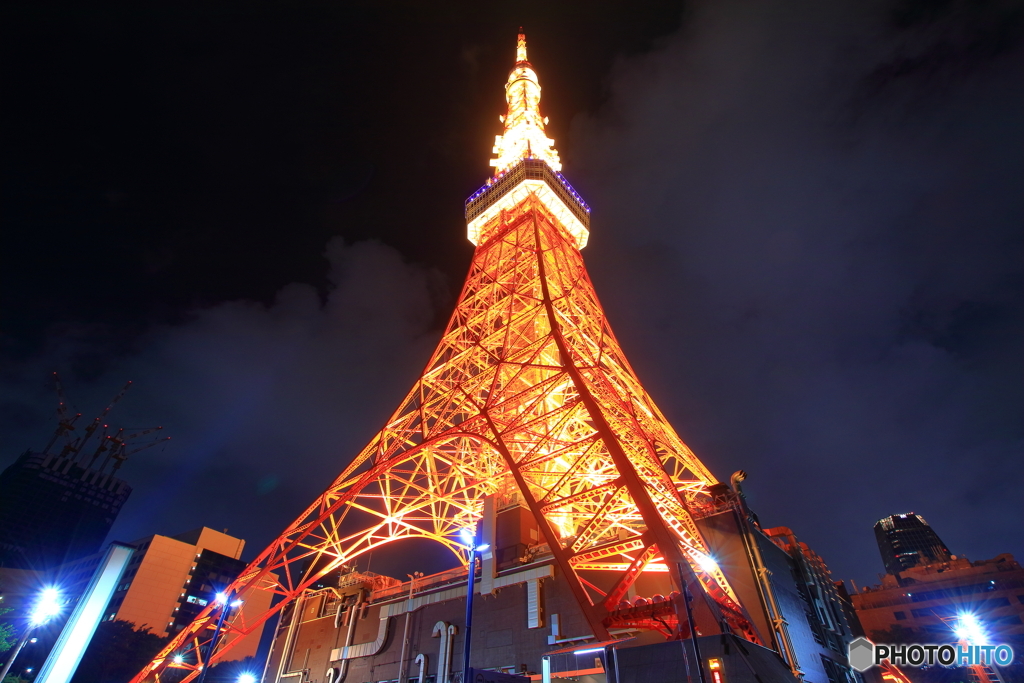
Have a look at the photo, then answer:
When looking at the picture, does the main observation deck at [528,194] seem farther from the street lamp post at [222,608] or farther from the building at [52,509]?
the building at [52,509]

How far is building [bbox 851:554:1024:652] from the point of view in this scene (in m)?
51.9

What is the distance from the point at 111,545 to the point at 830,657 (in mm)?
25983

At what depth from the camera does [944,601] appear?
189 feet

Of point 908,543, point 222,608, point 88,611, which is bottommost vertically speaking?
point 88,611

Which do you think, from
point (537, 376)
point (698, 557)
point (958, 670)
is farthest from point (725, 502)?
point (958, 670)

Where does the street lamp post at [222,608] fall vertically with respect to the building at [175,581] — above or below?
below

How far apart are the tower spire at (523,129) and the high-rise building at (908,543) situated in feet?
512

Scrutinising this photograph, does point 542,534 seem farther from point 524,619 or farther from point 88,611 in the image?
point 88,611

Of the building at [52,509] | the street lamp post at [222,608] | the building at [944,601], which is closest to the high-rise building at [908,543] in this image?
the building at [944,601]

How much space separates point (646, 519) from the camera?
1312 cm

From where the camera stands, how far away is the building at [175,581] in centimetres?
6962

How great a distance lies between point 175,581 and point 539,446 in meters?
80.3

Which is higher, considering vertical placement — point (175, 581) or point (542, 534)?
point (175, 581)

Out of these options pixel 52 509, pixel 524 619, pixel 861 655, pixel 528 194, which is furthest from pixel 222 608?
pixel 52 509
